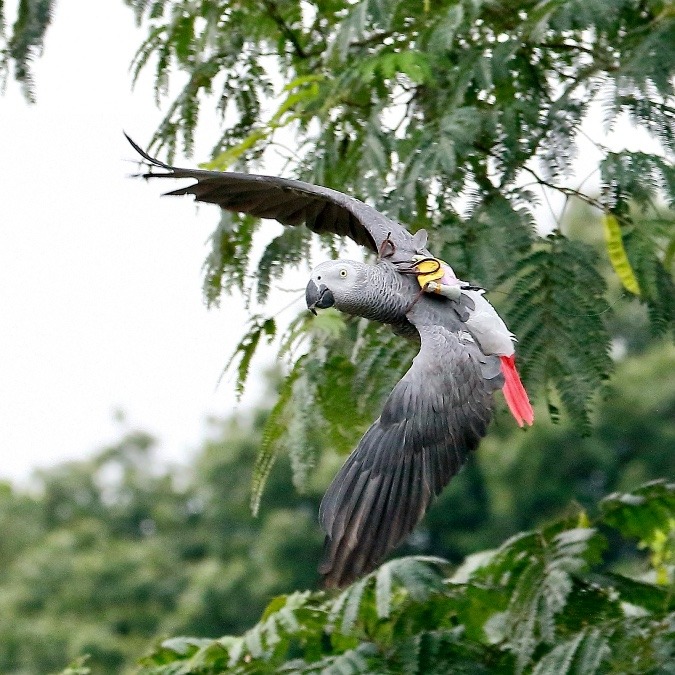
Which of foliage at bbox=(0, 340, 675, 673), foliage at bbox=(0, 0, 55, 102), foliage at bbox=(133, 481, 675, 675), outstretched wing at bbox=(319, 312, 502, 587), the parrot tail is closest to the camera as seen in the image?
outstretched wing at bbox=(319, 312, 502, 587)

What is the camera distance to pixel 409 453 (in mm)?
3086

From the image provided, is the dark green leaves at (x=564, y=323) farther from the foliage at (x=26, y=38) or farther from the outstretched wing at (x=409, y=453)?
the foliage at (x=26, y=38)

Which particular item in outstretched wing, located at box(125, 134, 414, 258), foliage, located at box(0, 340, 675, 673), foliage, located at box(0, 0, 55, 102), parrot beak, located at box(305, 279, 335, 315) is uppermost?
foliage, located at box(0, 0, 55, 102)

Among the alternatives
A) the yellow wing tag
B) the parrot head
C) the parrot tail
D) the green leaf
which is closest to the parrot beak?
the parrot head

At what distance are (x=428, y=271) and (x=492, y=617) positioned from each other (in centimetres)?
122

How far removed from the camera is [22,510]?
758 inches

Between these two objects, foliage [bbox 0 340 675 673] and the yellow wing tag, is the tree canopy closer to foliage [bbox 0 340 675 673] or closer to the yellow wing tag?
the yellow wing tag

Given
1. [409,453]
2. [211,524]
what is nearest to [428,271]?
Result: [409,453]

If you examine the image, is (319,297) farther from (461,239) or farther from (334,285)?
(461,239)

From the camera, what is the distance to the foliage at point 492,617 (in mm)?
3549

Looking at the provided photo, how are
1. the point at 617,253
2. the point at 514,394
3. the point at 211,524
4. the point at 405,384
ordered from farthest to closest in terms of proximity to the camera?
1. the point at 211,524
2. the point at 617,253
3. the point at 514,394
4. the point at 405,384

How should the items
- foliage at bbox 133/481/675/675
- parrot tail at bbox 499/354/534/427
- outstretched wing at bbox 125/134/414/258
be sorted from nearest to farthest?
parrot tail at bbox 499/354/534/427 → outstretched wing at bbox 125/134/414/258 → foliage at bbox 133/481/675/675

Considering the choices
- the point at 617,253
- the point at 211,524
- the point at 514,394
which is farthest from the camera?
the point at 211,524

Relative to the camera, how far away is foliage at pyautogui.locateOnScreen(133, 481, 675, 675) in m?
3.55
